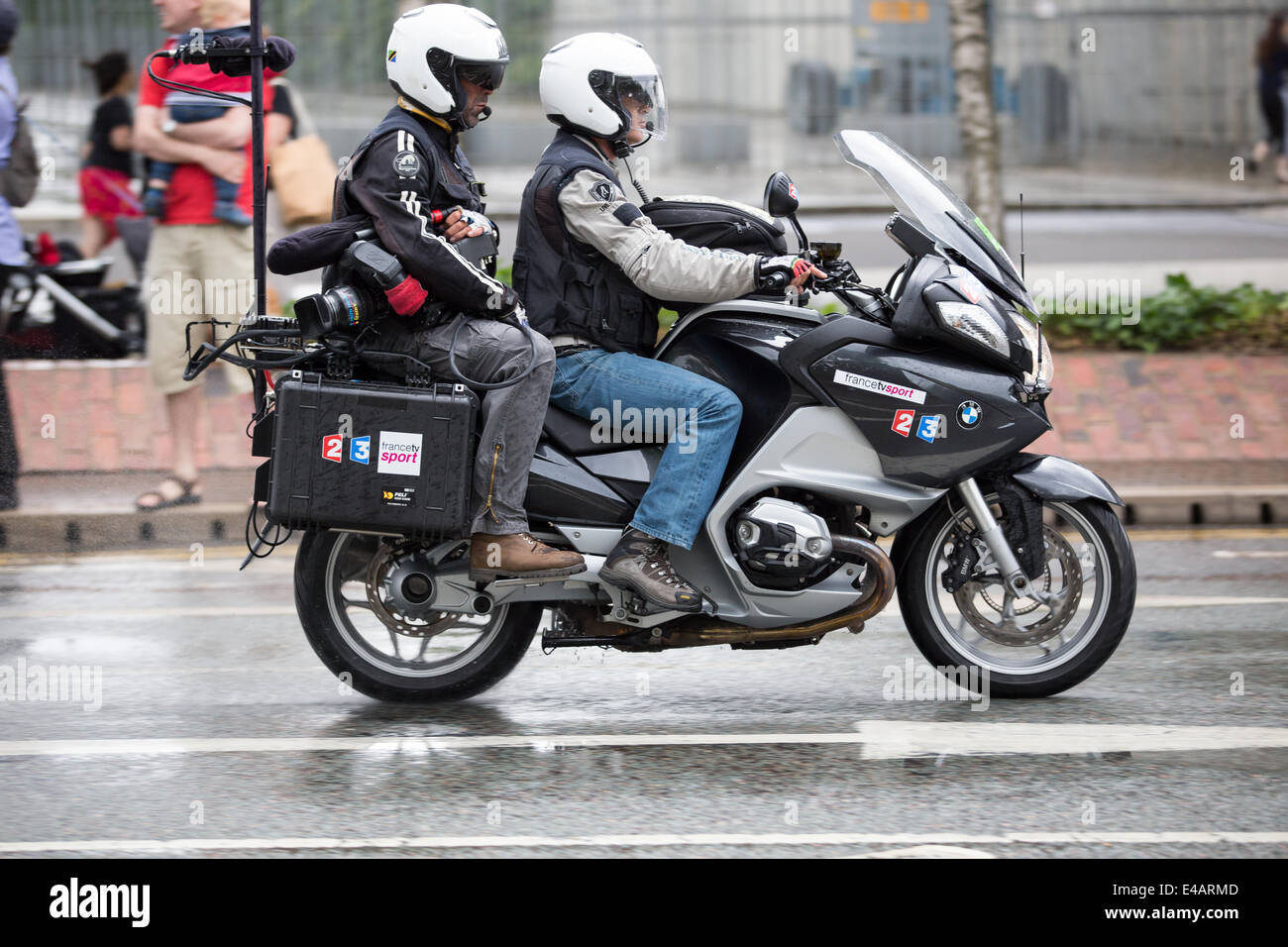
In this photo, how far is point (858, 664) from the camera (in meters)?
6.00

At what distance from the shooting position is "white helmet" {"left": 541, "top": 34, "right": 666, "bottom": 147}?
16.9 ft

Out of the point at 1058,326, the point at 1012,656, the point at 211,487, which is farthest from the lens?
the point at 1058,326

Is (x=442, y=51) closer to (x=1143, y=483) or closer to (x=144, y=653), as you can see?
(x=144, y=653)

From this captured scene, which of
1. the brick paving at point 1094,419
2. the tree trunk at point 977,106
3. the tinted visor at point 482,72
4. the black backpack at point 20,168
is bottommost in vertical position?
the brick paving at point 1094,419

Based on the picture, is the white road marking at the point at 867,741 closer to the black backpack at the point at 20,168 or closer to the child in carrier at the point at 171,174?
the child in carrier at the point at 171,174

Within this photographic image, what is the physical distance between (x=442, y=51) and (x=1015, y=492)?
6.90 ft

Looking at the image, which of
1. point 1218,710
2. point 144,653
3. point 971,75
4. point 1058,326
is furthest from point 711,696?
point 971,75

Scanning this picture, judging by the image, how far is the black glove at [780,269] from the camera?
504 cm

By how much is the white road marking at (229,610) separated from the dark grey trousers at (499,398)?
1.93 meters

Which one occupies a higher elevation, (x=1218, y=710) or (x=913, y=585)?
(x=913, y=585)

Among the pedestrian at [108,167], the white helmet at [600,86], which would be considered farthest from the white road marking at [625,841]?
the pedestrian at [108,167]

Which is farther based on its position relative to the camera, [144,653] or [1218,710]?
[144,653]

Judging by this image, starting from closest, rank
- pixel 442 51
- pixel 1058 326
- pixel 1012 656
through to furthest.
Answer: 1. pixel 442 51
2. pixel 1012 656
3. pixel 1058 326

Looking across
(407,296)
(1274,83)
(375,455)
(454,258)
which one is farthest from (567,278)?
(1274,83)
